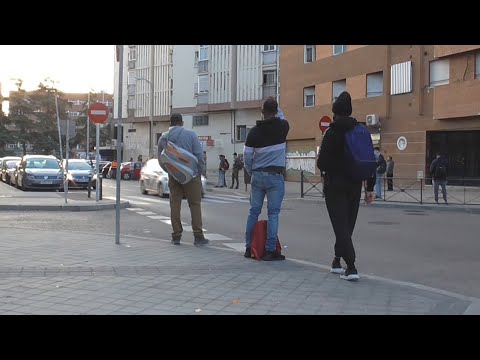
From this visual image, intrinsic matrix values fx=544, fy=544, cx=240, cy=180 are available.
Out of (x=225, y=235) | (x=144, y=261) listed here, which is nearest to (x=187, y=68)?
(x=225, y=235)

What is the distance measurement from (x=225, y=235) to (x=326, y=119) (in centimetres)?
1154

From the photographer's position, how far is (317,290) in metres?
5.68

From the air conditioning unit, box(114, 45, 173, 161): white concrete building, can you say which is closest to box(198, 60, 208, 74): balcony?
box(114, 45, 173, 161): white concrete building

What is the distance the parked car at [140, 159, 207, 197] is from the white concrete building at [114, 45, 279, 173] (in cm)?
1638

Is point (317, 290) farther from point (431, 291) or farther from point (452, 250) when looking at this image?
point (452, 250)

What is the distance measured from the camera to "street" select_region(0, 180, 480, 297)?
7.32 m

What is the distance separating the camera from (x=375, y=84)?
1145 inches

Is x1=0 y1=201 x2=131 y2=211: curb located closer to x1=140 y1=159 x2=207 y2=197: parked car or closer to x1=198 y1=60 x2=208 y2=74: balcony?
x1=140 y1=159 x2=207 y2=197: parked car

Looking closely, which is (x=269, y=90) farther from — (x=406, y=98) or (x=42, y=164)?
(x=42, y=164)

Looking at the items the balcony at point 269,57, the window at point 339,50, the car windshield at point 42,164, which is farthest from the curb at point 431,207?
the balcony at point 269,57

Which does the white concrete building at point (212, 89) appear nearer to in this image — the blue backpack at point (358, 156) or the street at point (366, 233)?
the street at point (366, 233)

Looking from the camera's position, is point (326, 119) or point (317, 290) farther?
point (326, 119)

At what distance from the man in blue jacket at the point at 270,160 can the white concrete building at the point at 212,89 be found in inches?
1208

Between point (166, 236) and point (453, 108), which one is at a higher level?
point (453, 108)
